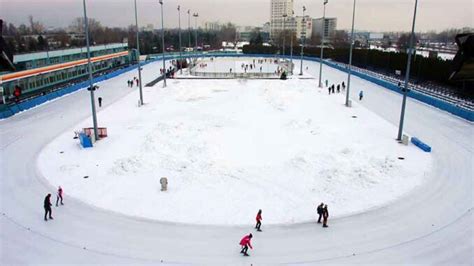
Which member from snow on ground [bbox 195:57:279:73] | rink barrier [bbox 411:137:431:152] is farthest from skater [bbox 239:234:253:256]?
snow on ground [bbox 195:57:279:73]

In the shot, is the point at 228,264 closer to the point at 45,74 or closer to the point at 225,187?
the point at 225,187

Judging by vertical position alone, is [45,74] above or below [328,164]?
above

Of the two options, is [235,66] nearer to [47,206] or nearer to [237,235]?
[47,206]

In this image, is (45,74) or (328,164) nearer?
(328,164)

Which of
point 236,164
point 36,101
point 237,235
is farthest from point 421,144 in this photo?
point 36,101

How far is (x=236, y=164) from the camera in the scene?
62.6 ft

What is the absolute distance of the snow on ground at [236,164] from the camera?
14758 millimetres

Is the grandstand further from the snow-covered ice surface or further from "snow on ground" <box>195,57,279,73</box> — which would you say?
the snow-covered ice surface

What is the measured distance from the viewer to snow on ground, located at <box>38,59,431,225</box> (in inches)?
581

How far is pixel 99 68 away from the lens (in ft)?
208

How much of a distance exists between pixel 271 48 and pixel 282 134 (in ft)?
293

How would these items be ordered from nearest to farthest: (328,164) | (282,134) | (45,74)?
(328,164) → (282,134) → (45,74)

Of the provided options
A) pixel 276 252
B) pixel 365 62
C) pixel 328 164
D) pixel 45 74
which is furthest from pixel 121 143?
pixel 365 62

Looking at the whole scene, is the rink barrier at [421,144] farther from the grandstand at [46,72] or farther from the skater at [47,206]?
the grandstand at [46,72]
